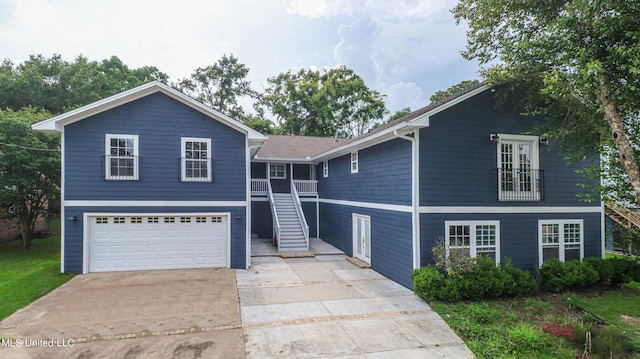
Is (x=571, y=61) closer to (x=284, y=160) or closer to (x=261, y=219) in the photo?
(x=284, y=160)

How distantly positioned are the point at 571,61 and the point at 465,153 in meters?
3.04

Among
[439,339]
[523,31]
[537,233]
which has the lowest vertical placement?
[439,339]

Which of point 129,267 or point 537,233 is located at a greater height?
point 537,233

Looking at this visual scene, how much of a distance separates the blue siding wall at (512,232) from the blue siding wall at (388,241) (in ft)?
1.46

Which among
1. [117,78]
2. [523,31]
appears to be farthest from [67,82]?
[523,31]

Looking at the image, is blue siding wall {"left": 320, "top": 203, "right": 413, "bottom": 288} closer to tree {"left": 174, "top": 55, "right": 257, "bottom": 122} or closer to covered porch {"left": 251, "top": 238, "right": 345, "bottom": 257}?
covered porch {"left": 251, "top": 238, "right": 345, "bottom": 257}

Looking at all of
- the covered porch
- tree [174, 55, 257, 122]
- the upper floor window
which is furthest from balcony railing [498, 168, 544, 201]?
tree [174, 55, 257, 122]

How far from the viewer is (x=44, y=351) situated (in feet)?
17.3

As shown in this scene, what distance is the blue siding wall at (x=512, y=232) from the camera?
28.4ft

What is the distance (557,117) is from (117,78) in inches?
1201

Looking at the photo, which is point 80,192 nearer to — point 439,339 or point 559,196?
point 439,339

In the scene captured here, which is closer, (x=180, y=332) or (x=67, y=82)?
(x=180, y=332)

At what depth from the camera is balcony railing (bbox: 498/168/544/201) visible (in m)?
9.23

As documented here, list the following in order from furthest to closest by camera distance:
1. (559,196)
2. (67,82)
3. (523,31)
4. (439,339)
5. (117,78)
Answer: (117,78), (67,82), (559,196), (523,31), (439,339)
